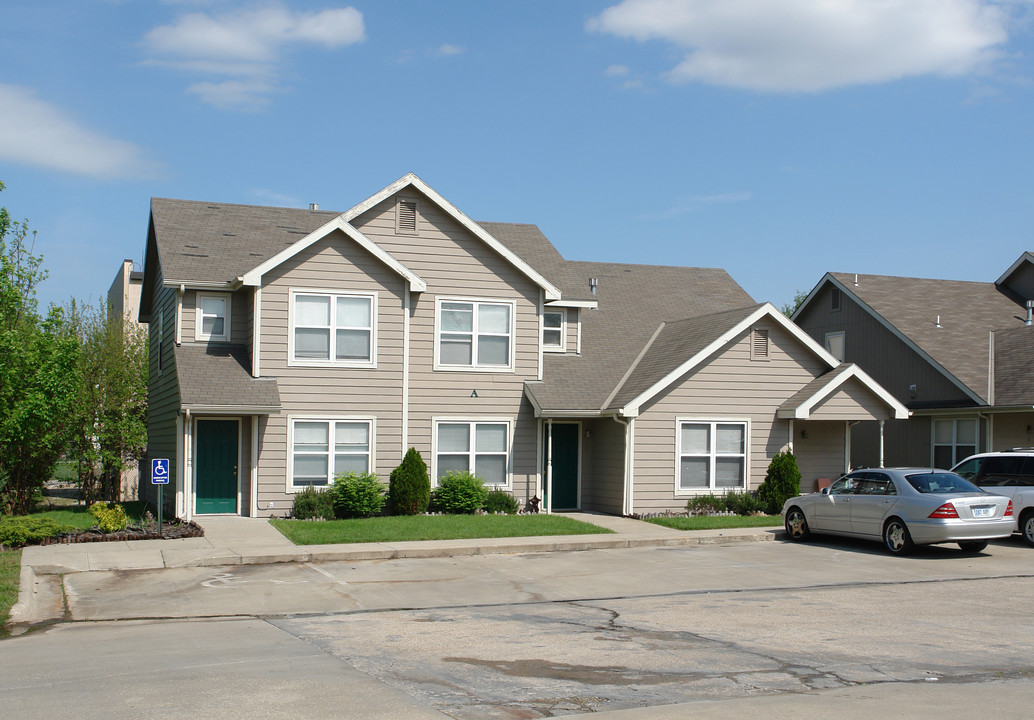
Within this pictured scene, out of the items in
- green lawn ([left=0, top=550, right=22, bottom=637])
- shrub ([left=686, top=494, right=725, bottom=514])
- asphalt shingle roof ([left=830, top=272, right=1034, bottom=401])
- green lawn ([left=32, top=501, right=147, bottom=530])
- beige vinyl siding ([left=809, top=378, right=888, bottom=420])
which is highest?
asphalt shingle roof ([left=830, top=272, right=1034, bottom=401])

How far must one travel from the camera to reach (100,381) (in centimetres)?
3039

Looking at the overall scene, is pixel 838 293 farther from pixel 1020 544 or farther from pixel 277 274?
pixel 277 274

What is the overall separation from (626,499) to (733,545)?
166 inches

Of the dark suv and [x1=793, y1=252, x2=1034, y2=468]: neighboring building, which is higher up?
[x1=793, y1=252, x2=1034, y2=468]: neighboring building

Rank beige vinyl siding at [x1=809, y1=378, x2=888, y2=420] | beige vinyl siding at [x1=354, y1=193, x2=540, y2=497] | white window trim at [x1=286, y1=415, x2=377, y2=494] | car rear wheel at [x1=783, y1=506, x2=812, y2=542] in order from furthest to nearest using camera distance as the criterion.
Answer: beige vinyl siding at [x1=809, y1=378, x2=888, y2=420] < beige vinyl siding at [x1=354, y1=193, x2=540, y2=497] < white window trim at [x1=286, y1=415, x2=377, y2=494] < car rear wheel at [x1=783, y1=506, x2=812, y2=542]

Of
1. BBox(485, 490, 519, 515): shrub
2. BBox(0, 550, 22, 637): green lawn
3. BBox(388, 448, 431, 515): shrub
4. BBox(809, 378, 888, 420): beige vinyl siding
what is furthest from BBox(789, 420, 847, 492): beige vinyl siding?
BBox(0, 550, 22, 637): green lawn

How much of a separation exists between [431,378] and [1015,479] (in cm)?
1256

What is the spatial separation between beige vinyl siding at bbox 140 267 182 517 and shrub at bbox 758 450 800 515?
531 inches

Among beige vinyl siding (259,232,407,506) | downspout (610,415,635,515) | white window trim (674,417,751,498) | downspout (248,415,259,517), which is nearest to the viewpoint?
downspout (248,415,259,517)

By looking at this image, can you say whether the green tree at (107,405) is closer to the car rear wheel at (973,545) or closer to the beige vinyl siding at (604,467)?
the beige vinyl siding at (604,467)

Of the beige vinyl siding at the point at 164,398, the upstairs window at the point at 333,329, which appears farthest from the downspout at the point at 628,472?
the beige vinyl siding at the point at 164,398

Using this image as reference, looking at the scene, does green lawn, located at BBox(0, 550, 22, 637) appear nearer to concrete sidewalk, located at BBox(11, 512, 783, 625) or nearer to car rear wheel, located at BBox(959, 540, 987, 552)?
concrete sidewalk, located at BBox(11, 512, 783, 625)

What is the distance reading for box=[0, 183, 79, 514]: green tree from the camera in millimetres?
23000

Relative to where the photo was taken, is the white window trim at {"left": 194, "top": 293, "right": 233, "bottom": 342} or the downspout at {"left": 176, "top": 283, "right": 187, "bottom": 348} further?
the white window trim at {"left": 194, "top": 293, "right": 233, "bottom": 342}
